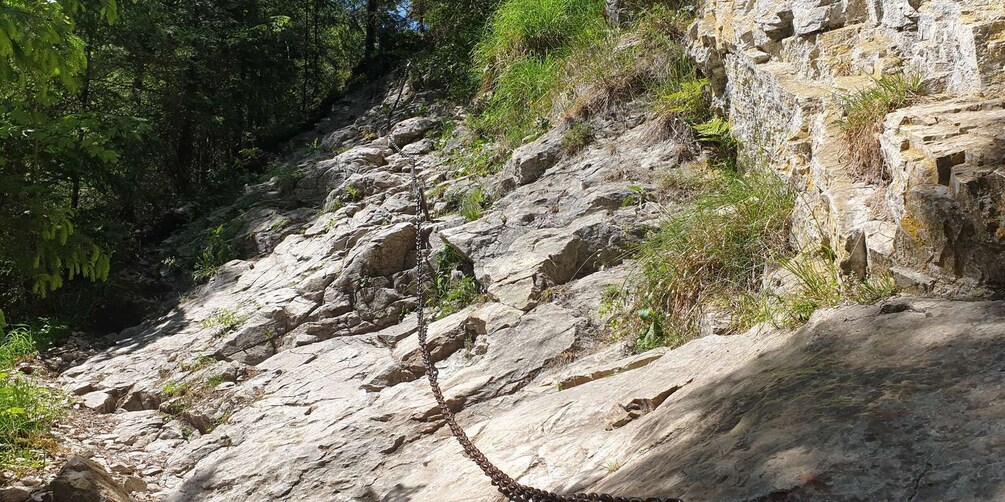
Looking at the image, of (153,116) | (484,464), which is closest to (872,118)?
(484,464)

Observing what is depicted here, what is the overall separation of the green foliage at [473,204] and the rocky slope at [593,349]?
12 cm

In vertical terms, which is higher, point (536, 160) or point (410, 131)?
point (410, 131)

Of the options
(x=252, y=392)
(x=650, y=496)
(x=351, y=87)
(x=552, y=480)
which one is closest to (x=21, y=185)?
(x=252, y=392)

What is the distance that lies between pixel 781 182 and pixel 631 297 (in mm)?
1274

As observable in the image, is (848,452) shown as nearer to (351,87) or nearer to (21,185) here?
(21,185)

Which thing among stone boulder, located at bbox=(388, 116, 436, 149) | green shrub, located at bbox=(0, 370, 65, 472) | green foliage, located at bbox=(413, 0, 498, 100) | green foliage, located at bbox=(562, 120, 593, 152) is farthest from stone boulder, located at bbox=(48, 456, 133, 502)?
green foliage, located at bbox=(413, 0, 498, 100)

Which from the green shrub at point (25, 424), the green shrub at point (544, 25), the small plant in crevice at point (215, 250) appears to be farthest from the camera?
the small plant in crevice at point (215, 250)

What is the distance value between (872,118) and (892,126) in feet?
1.13

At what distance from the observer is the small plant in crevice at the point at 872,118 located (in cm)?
385

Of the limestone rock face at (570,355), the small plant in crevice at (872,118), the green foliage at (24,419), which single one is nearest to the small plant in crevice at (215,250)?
the limestone rock face at (570,355)

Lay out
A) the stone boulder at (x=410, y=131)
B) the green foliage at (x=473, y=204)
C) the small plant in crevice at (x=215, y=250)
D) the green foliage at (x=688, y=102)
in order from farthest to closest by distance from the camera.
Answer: the stone boulder at (x=410, y=131), the small plant in crevice at (x=215, y=250), the green foliage at (x=473, y=204), the green foliage at (x=688, y=102)

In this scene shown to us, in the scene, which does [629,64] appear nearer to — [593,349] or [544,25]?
[544,25]

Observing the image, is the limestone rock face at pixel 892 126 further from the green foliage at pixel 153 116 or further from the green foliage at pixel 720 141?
the green foliage at pixel 153 116

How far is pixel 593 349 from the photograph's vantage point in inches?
197
